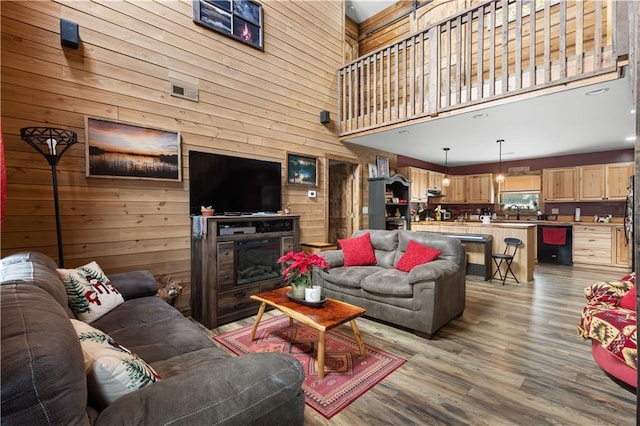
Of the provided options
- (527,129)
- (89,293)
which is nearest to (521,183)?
(527,129)

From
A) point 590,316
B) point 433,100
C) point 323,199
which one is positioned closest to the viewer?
point 590,316

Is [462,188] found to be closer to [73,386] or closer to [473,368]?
[473,368]

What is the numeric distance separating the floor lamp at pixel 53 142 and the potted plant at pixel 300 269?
6.23 feet

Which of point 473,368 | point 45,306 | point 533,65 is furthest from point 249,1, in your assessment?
point 473,368

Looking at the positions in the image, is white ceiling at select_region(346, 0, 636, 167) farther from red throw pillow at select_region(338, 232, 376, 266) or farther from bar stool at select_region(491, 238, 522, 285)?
red throw pillow at select_region(338, 232, 376, 266)

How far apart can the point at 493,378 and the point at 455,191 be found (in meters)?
7.13

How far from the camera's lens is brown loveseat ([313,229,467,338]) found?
2773mm

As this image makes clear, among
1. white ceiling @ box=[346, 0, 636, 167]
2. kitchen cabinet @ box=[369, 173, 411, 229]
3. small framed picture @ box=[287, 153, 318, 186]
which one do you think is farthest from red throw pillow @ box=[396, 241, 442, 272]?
kitchen cabinet @ box=[369, 173, 411, 229]

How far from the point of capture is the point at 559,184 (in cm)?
685

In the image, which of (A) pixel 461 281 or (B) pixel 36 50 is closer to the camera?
(B) pixel 36 50

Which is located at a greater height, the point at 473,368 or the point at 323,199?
the point at 323,199

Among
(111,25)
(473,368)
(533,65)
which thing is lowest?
(473,368)

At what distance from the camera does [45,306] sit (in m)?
0.95

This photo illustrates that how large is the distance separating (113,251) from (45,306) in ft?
7.75
